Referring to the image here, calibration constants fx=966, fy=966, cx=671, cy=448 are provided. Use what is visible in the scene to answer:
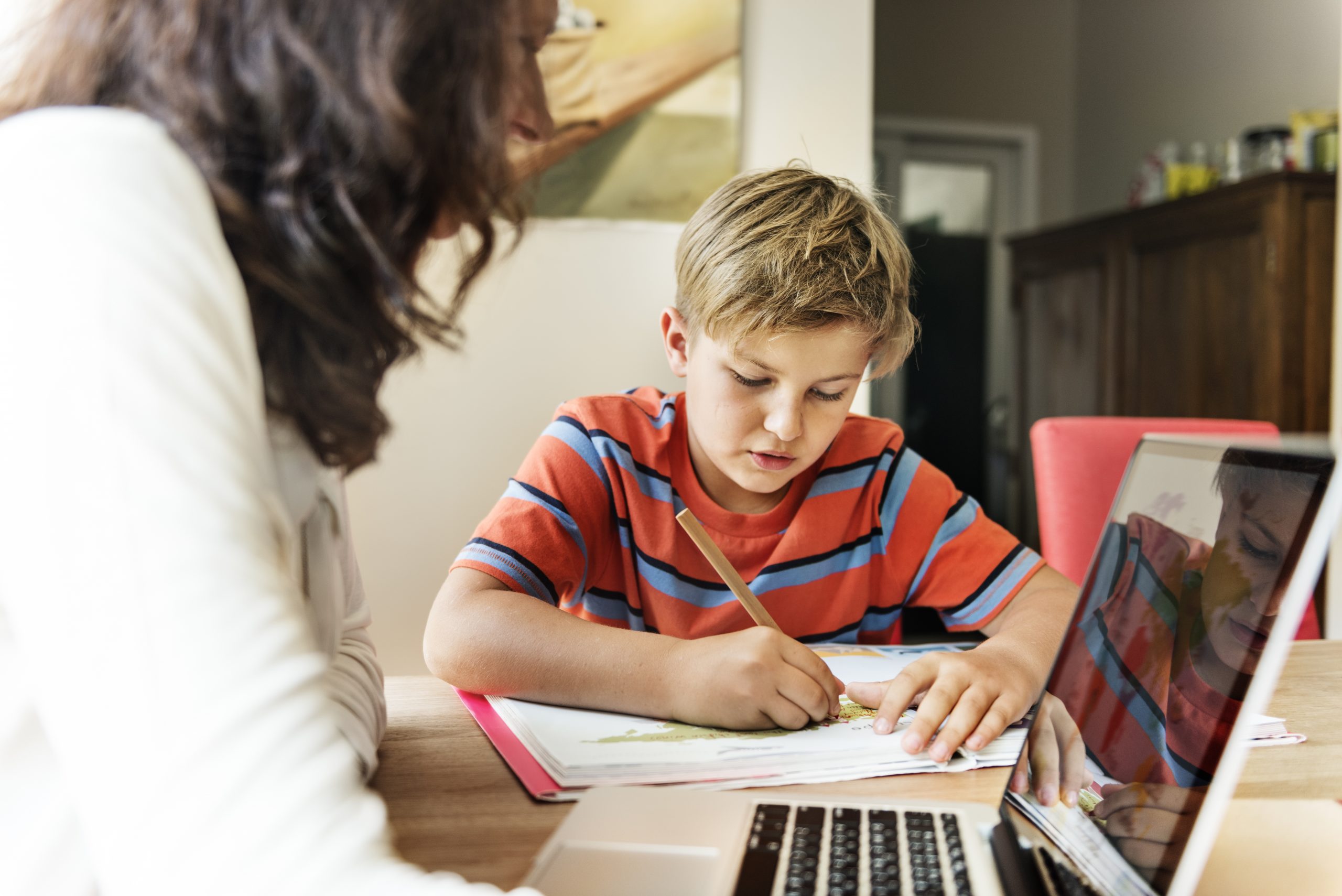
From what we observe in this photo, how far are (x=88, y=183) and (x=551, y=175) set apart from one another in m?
1.62

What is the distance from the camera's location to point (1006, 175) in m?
4.39

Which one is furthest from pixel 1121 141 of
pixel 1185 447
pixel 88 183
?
pixel 88 183

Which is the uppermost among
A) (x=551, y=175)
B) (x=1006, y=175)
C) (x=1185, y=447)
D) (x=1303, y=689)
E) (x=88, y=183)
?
(x=1006, y=175)

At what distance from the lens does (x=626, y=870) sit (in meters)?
0.46

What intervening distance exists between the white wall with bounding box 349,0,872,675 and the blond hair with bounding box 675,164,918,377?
0.84m

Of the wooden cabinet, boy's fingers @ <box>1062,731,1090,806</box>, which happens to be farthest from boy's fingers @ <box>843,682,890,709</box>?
the wooden cabinet

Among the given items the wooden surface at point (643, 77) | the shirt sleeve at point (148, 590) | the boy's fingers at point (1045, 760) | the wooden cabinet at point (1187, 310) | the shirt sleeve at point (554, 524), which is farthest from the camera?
the wooden cabinet at point (1187, 310)

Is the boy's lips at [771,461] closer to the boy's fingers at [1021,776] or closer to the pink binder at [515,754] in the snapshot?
the pink binder at [515,754]

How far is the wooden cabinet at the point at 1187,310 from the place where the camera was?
2.45 meters

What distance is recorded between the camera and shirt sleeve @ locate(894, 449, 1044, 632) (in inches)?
40.0

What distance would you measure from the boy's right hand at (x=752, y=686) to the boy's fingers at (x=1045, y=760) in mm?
175

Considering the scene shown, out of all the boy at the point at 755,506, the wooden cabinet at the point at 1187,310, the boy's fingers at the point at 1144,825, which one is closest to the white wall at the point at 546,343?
the boy at the point at 755,506

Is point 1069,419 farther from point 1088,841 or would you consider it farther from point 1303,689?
point 1088,841

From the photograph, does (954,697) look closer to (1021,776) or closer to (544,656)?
(1021,776)
